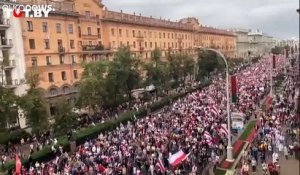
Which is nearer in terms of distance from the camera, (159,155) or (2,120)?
(159,155)

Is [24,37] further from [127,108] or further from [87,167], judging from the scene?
[87,167]

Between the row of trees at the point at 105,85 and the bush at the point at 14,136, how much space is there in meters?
1.34

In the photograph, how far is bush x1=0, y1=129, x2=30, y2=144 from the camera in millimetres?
38562

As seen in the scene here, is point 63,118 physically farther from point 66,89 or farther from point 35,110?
point 66,89

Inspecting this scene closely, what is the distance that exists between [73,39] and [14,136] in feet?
70.7

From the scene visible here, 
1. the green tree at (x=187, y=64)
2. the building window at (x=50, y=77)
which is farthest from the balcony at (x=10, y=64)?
the green tree at (x=187, y=64)

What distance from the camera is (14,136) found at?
135ft

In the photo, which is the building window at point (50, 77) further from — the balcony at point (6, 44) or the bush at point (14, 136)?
the bush at point (14, 136)

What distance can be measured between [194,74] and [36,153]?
57.3m

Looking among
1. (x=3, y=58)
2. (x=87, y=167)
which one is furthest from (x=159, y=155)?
(x=3, y=58)

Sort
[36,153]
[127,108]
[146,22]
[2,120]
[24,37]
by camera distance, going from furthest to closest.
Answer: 1. [146,22]
2. [127,108]
3. [24,37]
4. [2,120]
5. [36,153]

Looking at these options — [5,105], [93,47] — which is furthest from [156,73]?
[5,105]

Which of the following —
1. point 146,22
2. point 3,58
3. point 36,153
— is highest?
point 146,22

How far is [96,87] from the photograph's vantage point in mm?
47656
